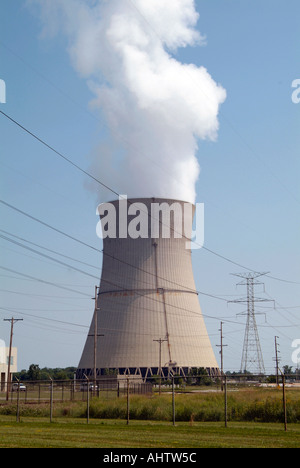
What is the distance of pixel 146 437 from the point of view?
11.7 metres

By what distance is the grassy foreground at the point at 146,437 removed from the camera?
10287 mm

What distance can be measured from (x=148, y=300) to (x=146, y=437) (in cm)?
2499

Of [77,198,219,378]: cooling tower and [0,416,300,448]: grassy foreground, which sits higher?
[77,198,219,378]: cooling tower

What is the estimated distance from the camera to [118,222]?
35562mm

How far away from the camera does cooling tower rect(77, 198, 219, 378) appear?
35688 millimetres

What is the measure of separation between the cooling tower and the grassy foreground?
2126 centimetres

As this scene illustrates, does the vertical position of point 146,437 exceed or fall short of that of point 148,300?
it falls short

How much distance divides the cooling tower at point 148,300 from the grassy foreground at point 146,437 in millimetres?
21257

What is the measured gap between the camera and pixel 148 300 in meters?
36.7

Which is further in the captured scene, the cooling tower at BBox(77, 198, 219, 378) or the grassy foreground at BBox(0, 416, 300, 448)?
the cooling tower at BBox(77, 198, 219, 378)

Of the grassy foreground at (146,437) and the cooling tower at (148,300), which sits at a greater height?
the cooling tower at (148,300)

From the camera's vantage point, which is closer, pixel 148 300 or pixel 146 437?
pixel 146 437
